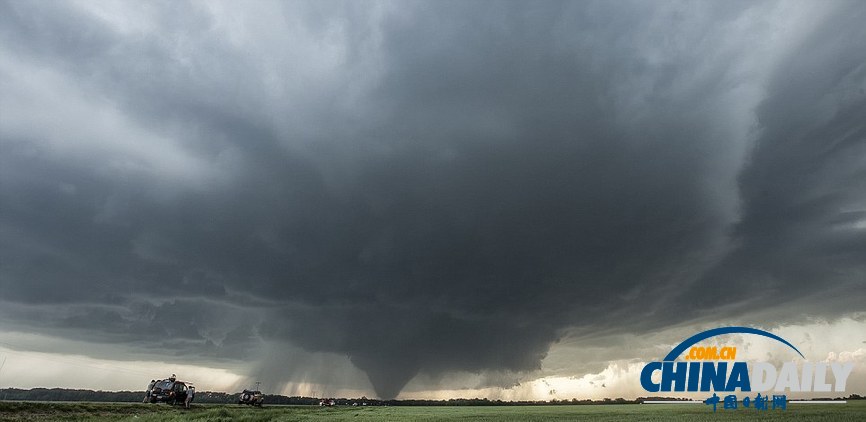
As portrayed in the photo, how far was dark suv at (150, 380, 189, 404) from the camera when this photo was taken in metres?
66.2

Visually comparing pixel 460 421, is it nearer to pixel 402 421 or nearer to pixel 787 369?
pixel 402 421

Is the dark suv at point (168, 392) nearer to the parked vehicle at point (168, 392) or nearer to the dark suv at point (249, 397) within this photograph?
the parked vehicle at point (168, 392)

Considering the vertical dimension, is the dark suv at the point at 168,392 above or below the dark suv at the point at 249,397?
above

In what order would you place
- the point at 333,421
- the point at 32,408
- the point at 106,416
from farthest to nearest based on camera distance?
the point at 333,421, the point at 106,416, the point at 32,408

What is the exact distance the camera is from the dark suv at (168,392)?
217 feet

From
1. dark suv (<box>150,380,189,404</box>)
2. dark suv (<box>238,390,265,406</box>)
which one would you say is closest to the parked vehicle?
dark suv (<box>150,380,189,404</box>)

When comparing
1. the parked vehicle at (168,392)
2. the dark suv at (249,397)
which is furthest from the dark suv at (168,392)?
the dark suv at (249,397)

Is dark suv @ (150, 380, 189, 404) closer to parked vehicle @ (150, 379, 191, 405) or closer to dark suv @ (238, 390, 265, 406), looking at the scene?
parked vehicle @ (150, 379, 191, 405)

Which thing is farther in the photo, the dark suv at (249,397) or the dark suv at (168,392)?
the dark suv at (249,397)

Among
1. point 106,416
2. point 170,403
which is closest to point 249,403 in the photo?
point 170,403

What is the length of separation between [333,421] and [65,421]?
24805mm

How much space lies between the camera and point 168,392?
66.3m

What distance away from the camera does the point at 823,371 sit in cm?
4647

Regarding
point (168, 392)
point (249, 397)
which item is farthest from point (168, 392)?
point (249, 397)
